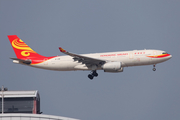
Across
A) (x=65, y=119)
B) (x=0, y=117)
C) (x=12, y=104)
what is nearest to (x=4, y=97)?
(x=12, y=104)

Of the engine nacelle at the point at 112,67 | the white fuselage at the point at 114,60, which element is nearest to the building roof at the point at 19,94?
the white fuselage at the point at 114,60

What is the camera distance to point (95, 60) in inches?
1921

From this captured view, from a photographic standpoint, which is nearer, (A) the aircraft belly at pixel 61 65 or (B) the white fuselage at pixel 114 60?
(B) the white fuselage at pixel 114 60

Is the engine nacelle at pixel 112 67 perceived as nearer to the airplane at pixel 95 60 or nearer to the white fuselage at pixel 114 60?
the airplane at pixel 95 60

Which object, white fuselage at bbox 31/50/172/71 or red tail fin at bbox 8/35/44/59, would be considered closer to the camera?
white fuselage at bbox 31/50/172/71

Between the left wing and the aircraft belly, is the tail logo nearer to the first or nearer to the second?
the aircraft belly

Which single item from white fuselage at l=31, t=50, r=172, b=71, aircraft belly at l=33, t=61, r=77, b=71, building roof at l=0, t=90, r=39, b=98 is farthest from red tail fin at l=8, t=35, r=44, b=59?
building roof at l=0, t=90, r=39, b=98

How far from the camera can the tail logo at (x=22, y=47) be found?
54.7m

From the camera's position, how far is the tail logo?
5466 centimetres

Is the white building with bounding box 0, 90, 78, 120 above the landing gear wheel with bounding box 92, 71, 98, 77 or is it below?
below

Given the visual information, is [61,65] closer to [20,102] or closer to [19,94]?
[19,94]

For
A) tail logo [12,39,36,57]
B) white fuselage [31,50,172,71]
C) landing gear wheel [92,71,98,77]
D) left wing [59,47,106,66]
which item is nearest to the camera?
left wing [59,47,106,66]

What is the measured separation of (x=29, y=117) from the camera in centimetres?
3312

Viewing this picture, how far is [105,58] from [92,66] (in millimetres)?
2498
